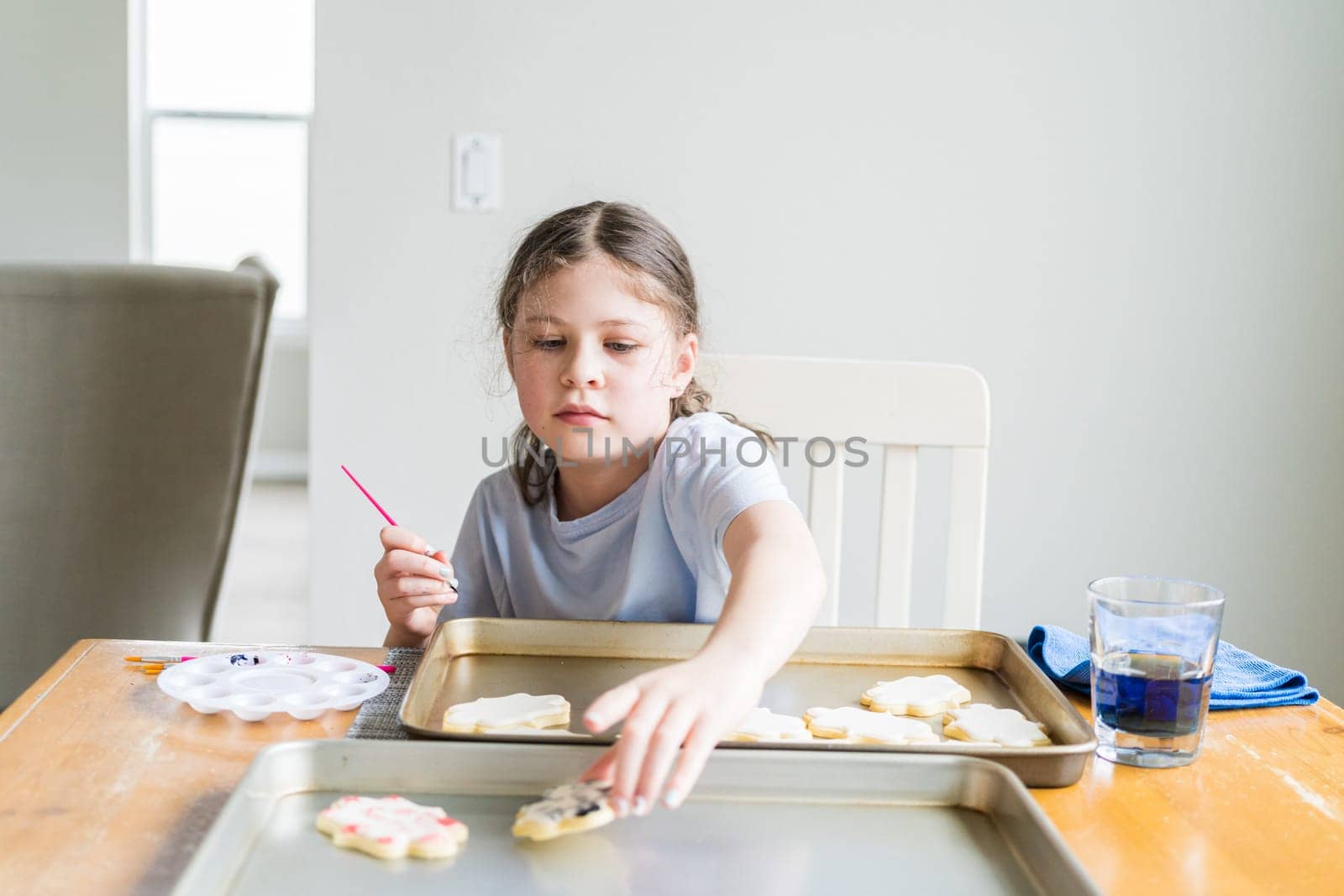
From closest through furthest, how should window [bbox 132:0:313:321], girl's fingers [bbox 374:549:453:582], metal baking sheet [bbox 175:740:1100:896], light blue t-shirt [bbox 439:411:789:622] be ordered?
metal baking sheet [bbox 175:740:1100:896], girl's fingers [bbox 374:549:453:582], light blue t-shirt [bbox 439:411:789:622], window [bbox 132:0:313:321]

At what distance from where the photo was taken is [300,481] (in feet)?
17.2

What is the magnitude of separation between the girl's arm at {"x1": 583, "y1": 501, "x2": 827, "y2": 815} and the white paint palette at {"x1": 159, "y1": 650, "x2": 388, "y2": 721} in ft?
0.77

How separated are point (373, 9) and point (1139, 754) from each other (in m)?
1.53

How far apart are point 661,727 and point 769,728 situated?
6.9 inches

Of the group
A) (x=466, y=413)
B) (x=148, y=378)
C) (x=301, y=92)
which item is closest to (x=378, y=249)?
(x=466, y=413)

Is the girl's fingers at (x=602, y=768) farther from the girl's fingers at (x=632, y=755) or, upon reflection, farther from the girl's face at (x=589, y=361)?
the girl's face at (x=589, y=361)

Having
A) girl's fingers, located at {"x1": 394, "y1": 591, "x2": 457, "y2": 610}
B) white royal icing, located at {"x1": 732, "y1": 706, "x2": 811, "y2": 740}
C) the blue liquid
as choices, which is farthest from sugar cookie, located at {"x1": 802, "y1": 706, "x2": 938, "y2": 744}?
girl's fingers, located at {"x1": 394, "y1": 591, "x2": 457, "y2": 610}

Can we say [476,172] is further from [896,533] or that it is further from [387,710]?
[387,710]

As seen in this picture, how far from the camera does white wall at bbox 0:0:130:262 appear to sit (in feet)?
15.1

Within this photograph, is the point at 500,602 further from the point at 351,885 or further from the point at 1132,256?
the point at 1132,256

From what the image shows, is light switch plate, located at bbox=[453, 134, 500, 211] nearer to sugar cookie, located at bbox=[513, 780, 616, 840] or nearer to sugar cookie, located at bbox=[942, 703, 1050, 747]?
sugar cookie, located at bbox=[942, 703, 1050, 747]

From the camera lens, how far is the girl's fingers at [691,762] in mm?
593

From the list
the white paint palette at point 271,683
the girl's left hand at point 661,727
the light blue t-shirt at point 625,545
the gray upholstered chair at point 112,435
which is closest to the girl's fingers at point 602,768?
the girl's left hand at point 661,727

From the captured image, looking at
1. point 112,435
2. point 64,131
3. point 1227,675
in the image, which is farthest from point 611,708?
point 64,131
